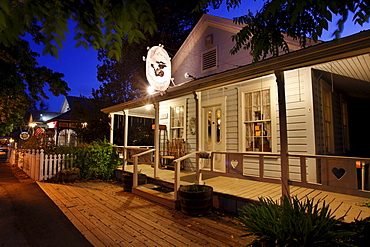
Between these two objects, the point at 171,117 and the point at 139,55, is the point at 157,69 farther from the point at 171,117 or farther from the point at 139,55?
the point at 139,55

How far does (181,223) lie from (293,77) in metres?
4.67

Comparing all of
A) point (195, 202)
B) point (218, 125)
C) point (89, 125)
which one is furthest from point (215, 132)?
point (89, 125)

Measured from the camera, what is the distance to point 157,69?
21.5 feet

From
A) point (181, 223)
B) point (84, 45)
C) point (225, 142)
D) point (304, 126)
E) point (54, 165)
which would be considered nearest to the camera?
point (84, 45)

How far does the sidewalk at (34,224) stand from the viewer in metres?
3.25

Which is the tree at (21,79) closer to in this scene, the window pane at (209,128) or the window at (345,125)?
the window pane at (209,128)

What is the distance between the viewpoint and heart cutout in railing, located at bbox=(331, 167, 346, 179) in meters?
3.33

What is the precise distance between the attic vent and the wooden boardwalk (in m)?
5.72

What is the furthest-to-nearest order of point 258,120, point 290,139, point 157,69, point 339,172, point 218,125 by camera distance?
point 218,125 < point 157,69 < point 258,120 < point 290,139 < point 339,172

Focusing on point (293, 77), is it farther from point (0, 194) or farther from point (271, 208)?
point (0, 194)

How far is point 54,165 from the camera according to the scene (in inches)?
306

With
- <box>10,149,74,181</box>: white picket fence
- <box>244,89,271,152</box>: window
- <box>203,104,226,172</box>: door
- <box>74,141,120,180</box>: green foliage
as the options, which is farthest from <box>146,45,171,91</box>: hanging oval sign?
<box>10,149,74,181</box>: white picket fence

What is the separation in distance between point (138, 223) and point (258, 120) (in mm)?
4383

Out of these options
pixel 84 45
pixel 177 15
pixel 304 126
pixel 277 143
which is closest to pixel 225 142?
pixel 277 143
